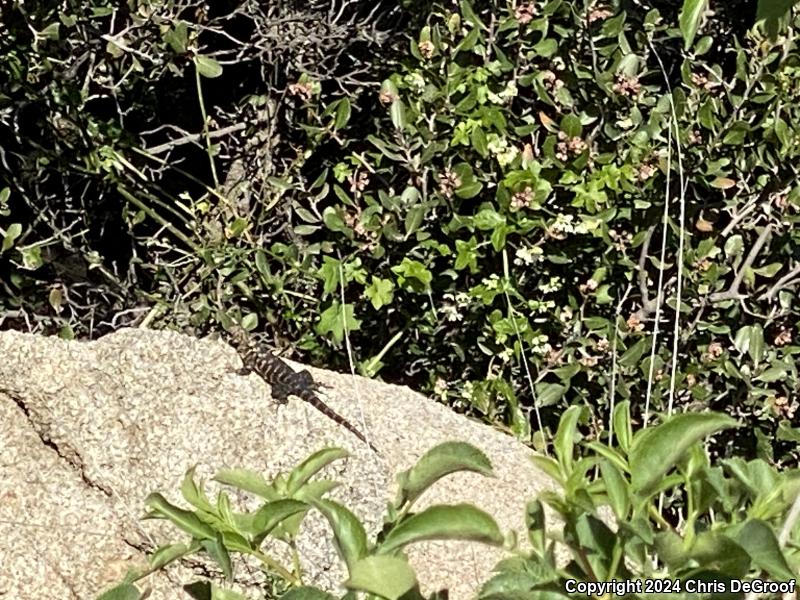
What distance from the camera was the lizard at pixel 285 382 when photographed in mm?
3254

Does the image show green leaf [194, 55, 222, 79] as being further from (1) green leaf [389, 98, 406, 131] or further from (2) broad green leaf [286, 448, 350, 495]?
(2) broad green leaf [286, 448, 350, 495]

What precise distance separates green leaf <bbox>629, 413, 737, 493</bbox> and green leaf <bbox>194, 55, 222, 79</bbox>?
A: 2973mm

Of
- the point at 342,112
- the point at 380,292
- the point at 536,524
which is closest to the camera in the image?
the point at 536,524

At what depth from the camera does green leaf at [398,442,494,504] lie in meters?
1.26

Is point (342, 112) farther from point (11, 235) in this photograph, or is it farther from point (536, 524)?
point (536, 524)

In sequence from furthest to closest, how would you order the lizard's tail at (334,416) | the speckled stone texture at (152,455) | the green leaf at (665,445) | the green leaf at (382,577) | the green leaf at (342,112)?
the green leaf at (342,112) < the lizard's tail at (334,416) < the speckled stone texture at (152,455) < the green leaf at (665,445) < the green leaf at (382,577)

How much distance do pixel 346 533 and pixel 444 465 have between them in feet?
0.44

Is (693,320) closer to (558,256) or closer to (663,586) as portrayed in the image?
(558,256)

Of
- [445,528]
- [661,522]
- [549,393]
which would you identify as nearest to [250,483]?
[445,528]

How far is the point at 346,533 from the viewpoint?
121 centimetres

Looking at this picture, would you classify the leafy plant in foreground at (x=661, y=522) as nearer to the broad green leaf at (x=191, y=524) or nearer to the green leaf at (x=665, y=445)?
the green leaf at (x=665, y=445)

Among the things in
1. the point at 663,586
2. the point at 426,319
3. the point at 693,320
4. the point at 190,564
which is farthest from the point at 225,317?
the point at 663,586

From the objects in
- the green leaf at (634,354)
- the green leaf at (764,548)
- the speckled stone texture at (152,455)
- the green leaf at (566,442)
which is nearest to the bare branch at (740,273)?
the green leaf at (634,354)

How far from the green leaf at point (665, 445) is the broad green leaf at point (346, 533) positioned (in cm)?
29
